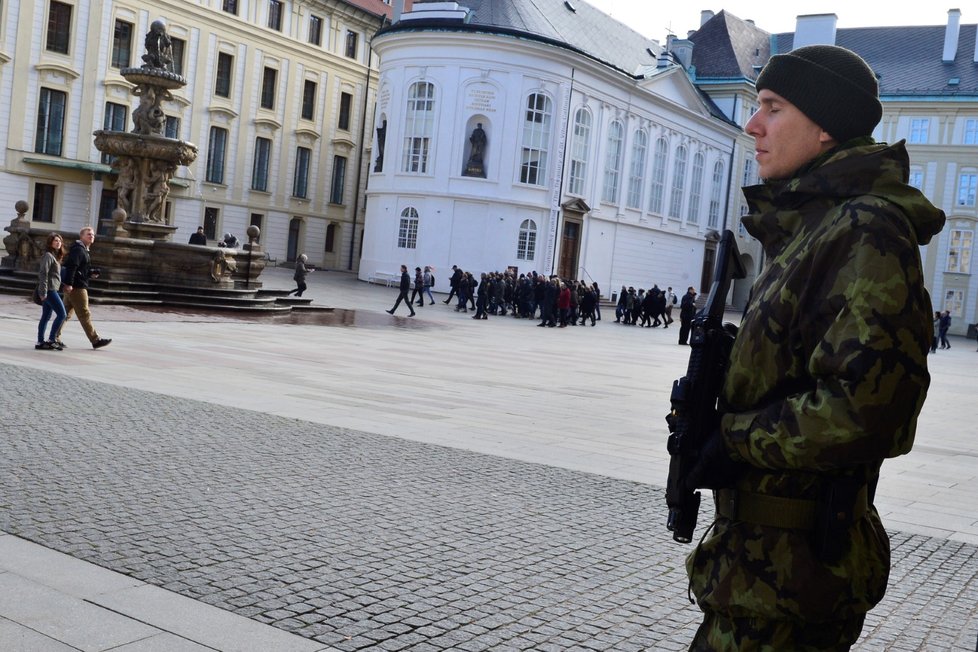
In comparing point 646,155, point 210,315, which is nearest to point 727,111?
point 646,155

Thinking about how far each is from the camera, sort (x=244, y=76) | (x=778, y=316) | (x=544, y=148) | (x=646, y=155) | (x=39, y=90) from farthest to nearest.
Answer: (x=646, y=155), (x=244, y=76), (x=544, y=148), (x=39, y=90), (x=778, y=316)

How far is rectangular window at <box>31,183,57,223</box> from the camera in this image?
149 feet

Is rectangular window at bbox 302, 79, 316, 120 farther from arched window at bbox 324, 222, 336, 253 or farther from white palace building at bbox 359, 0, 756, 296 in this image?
white palace building at bbox 359, 0, 756, 296

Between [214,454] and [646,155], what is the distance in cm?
5172

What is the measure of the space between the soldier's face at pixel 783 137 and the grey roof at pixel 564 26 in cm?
4594

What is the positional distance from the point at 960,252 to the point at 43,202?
182ft

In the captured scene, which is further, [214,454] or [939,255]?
[939,255]

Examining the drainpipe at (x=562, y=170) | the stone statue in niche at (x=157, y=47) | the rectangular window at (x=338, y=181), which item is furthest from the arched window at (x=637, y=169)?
the stone statue in niche at (x=157, y=47)

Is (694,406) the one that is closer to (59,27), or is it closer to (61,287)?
(61,287)

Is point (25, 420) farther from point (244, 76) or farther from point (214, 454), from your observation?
point (244, 76)

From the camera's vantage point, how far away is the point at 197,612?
4.53 meters

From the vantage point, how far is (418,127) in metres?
48.6

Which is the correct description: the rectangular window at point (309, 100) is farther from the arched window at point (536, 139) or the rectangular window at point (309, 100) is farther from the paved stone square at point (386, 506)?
the paved stone square at point (386, 506)

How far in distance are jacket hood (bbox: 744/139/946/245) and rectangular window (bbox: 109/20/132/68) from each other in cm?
4904
